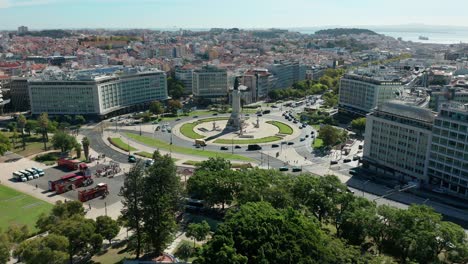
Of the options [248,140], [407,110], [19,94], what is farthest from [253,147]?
[19,94]

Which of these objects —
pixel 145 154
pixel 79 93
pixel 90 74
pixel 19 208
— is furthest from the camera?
pixel 90 74

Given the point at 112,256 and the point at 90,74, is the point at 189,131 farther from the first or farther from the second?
the point at 112,256

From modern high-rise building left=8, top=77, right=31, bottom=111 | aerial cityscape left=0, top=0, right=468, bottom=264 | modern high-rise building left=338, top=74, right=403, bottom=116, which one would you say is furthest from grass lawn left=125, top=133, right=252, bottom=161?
modern high-rise building left=8, top=77, right=31, bottom=111

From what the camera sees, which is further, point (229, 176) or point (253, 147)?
point (253, 147)

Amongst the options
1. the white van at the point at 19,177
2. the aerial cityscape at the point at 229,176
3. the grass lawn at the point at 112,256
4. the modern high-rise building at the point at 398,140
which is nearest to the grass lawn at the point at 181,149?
the aerial cityscape at the point at 229,176

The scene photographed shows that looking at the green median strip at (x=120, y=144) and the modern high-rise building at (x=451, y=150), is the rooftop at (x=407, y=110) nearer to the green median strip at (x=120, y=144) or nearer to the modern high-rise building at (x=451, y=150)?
the modern high-rise building at (x=451, y=150)
